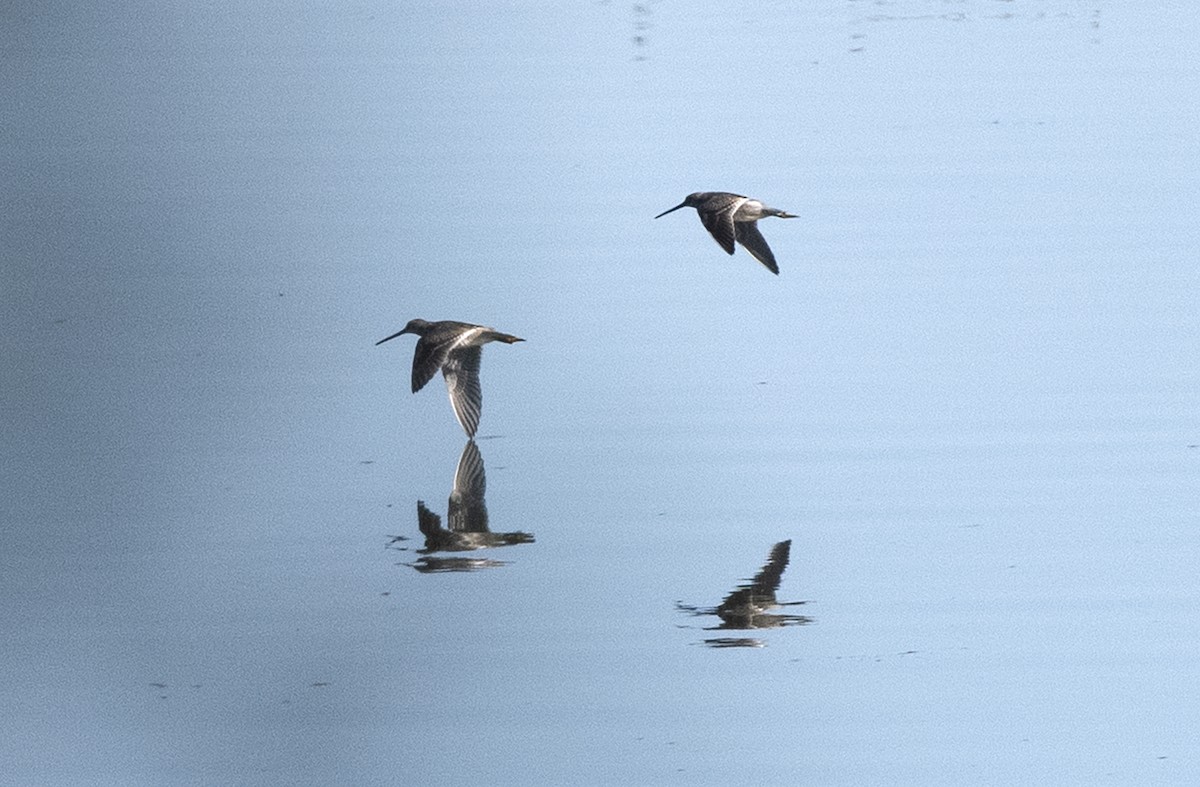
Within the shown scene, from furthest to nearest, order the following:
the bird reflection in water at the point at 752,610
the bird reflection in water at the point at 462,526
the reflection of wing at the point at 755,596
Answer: the bird reflection in water at the point at 462,526 → the reflection of wing at the point at 755,596 → the bird reflection in water at the point at 752,610

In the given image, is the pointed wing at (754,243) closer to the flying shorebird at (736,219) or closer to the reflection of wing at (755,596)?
the flying shorebird at (736,219)

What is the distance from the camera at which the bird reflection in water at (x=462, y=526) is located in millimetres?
6465

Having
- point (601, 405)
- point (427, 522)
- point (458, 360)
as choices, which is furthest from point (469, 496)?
point (601, 405)

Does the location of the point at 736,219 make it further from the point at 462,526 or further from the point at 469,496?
the point at 462,526

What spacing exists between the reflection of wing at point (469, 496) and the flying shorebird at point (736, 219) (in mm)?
2388

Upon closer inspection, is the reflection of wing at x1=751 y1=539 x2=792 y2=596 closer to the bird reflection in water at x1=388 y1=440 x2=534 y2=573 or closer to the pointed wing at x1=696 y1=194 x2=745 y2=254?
the bird reflection in water at x1=388 y1=440 x2=534 y2=573

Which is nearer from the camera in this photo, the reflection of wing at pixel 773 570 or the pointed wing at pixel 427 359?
the reflection of wing at pixel 773 570

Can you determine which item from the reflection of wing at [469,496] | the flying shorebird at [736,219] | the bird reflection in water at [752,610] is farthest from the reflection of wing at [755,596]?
the flying shorebird at [736,219]

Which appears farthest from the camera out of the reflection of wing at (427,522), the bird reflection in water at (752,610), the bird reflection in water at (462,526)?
the reflection of wing at (427,522)

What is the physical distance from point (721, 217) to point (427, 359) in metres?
2.18

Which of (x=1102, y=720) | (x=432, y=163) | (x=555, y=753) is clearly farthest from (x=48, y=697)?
(x=1102, y=720)

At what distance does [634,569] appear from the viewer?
5.83 metres

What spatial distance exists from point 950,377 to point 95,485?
7241 millimetres

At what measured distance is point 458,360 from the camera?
27.5 ft
